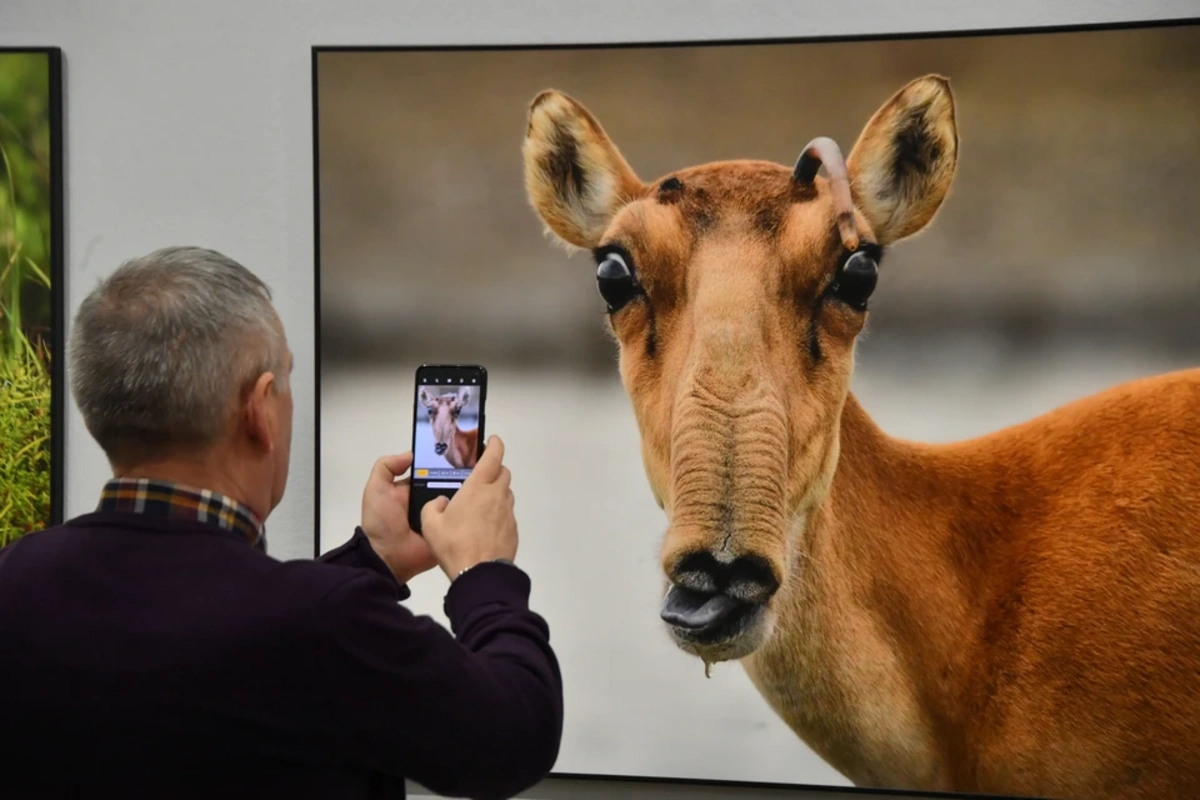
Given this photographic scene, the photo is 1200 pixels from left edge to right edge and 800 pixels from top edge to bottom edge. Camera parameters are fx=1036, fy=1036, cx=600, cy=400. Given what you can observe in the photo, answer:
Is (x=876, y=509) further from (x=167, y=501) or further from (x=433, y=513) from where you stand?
(x=167, y=501)

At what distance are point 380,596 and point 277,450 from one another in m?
0.17

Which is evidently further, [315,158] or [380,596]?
[315,158]

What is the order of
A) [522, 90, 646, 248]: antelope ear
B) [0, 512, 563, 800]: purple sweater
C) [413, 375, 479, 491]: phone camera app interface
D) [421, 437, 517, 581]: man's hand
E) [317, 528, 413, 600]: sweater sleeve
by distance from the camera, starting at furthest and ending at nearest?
1. [522, 90, 646, 248]: antelope ear
2. [413, 375, 479, 491]: phone camera app interface
3. [317, 528, 413, 600]: sweater sleeve
4. [421, 437, 517, 581]: man's hand
5. [0, 512, 563, 800]: purple sweater

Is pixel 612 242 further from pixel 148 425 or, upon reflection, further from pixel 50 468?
pixel 50 468

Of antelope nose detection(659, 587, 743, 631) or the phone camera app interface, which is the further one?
antelope nose detection(659, 587, 743, 631)

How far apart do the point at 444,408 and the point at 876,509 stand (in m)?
0.63

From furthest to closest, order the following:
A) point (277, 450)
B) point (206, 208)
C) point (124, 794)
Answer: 1. point (206, 208)
2. point (277, 450)
3. point (124, 794)

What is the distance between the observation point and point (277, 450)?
2.63ft

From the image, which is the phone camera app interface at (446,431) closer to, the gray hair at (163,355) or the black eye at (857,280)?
the gray hair at (163,355)

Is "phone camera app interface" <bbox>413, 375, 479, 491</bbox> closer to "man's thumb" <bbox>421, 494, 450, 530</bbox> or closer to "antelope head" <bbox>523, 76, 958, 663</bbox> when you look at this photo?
"man's thumb" <bbox>421, 494, 450, 530</bbox>

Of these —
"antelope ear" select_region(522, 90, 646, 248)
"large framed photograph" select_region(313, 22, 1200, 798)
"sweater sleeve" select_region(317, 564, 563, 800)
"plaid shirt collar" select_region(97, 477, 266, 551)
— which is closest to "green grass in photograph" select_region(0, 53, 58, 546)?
"large framed photograph" select_region(313, 22, 1200, 798)

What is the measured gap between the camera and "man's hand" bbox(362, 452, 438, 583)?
100cm

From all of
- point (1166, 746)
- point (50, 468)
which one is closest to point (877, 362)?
point (1166, 746)

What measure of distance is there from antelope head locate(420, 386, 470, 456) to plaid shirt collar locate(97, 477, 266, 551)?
0.37 meters
